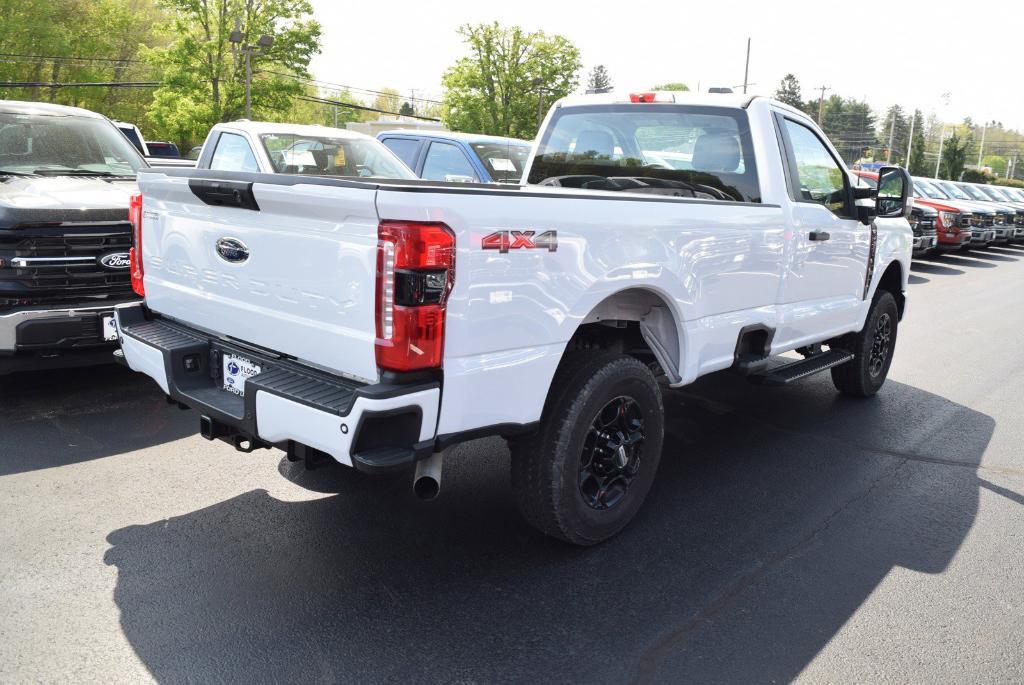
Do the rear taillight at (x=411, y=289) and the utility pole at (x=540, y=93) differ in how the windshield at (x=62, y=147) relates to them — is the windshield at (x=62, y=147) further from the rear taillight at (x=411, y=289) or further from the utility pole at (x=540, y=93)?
the utility pole at (x=540, y=93)

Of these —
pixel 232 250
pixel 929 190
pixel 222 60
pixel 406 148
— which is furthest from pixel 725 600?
pixel 222 60

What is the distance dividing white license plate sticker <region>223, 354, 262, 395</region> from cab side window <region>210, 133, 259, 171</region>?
18.5ft

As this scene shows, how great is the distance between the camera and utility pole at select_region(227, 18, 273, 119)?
33.1 m

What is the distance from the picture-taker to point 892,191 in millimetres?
5758

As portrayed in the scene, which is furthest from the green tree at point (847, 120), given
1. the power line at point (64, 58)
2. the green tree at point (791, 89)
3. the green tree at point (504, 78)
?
the power line at point (64, 58)

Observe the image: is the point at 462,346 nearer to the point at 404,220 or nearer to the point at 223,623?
the point at 404,220

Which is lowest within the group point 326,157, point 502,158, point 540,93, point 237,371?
point 237,371

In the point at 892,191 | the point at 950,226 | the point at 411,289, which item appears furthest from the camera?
the point at 950,226

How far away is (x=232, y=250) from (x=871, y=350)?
16.2 feet

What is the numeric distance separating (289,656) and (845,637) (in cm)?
206

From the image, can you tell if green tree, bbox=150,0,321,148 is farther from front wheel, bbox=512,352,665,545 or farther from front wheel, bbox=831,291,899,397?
front wheel, bbox=512,352,665,545

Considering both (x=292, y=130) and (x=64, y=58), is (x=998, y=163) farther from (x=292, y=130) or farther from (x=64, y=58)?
(x=292, y=130)

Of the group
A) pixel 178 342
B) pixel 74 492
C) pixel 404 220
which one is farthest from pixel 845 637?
pixel 74 492

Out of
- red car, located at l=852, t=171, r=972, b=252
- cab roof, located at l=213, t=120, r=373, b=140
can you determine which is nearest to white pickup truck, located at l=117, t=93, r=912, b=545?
cab roof, located at l=213, t=120, r=373, b=140
